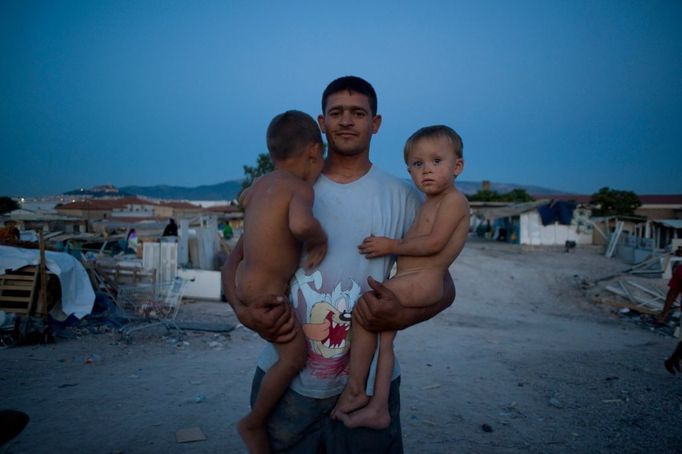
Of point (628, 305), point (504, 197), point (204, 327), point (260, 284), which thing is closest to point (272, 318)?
point (260, 284)

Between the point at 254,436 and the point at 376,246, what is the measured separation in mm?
1084

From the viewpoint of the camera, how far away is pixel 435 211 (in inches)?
88.8

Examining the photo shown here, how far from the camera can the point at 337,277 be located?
206 cm

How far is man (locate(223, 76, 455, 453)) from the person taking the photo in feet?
6.54

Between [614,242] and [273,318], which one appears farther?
[614,242]

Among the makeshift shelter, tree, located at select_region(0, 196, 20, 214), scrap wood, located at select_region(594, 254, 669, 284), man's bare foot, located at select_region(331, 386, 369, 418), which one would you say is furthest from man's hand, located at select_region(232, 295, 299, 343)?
tree, located at select_region(0, 196, 20, 214)

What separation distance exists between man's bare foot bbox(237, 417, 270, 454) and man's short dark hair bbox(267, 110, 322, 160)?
1.31 m

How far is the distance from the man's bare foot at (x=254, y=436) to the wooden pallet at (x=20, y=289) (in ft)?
25.0

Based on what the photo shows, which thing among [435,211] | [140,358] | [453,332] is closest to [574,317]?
[453,332]

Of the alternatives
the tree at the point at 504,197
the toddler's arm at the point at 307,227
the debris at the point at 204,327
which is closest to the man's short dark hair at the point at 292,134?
the toddler's arm at the point at 307,227

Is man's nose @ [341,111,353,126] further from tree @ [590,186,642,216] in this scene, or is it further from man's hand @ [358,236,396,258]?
tree @ [590,186,642,216]

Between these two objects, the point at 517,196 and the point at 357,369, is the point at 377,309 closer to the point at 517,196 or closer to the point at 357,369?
the point at 357,369

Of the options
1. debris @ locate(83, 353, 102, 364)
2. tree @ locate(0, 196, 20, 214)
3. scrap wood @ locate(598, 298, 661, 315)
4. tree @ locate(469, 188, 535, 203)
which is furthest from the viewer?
tree @ locate(469, 188, 535, 203)

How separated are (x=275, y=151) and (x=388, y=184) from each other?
0.61 meters
